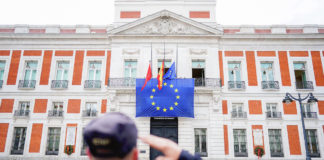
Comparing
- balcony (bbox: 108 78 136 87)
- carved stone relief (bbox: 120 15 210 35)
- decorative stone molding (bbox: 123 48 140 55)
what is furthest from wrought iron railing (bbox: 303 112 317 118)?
decorative stone molding (bbox: 123 48 140 55)

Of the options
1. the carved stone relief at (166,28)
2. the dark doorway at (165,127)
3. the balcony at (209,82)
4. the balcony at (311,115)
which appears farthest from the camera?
the carved stone relief at (166,28)

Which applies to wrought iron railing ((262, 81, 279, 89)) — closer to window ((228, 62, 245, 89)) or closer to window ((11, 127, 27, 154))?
window ((228, 62, 245, 89))

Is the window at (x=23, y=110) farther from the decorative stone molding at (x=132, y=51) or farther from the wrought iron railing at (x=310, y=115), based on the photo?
the wrought iron railing at (x=310, y=115)

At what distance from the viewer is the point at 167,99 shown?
1515 cm

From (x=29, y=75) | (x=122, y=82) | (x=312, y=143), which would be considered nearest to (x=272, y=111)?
(x=312, y=143)

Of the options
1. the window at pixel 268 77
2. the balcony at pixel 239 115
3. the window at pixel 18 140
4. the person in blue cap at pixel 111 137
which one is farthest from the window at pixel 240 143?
the person in blue cap at pixel 111 137

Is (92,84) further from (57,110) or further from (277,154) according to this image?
(277,154)

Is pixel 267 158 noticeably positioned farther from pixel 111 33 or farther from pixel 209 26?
pixel 111 33

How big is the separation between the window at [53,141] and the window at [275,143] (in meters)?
15.8

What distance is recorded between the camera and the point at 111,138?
41.8 inches

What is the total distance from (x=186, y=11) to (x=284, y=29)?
330 inches

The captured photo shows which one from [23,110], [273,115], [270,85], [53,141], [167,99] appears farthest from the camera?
[270,85]

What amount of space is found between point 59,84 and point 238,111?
1437cm

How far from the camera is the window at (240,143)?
1549cm
